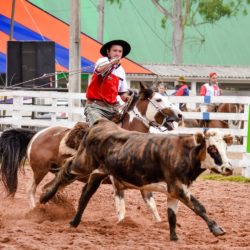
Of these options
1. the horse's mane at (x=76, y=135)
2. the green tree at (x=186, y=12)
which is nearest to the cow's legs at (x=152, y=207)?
the horse's mane at (x=76, y=135)

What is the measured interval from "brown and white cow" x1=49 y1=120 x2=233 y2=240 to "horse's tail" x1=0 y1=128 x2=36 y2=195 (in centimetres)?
190

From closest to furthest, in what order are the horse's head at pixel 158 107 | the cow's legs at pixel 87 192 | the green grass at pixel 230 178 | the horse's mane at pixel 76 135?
the cow's legs at pixel 87 192, the horse's mane at pixel 76 135, the horse's head at pixel 158 107, the green grass at pixel 230 178

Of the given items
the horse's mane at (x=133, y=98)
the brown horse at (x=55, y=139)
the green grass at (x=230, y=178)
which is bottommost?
the green grass at (x=230, y=178)

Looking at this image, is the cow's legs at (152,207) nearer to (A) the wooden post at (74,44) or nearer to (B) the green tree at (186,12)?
(A) the wooden post at (74,44)

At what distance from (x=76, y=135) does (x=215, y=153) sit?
108 inches

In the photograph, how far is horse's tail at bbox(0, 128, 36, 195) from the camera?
11023 millimetres

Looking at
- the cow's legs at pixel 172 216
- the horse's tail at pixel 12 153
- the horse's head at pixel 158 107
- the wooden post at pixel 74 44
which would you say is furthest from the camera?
the wooden post at pixel 74 44

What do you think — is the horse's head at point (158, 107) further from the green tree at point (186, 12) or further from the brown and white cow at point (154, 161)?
the green tree at point (186, 12)

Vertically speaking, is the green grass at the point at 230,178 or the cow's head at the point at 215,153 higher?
the cow's head at the point at 215,153

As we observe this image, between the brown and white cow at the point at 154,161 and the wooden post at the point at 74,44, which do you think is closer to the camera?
the brown and white cow at the point at 154,161

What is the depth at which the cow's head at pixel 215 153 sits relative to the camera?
26.4 ft

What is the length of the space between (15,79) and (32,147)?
1017cm

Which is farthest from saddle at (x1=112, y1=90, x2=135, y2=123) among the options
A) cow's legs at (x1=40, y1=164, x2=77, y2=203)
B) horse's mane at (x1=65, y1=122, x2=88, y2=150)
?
cow's legs at (x1=40, y1=164, x2=77, y2=203)

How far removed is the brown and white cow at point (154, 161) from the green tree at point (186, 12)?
124 ft
